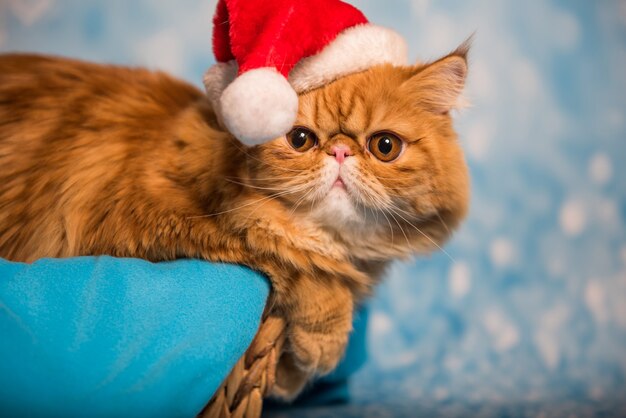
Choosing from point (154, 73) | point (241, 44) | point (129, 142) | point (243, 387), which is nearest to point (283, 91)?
point (241, 44)

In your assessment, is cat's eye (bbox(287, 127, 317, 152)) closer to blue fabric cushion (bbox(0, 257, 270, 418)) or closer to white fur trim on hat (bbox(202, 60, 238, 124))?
white fur trim on hat (bbox(202, 60, 238, 124))

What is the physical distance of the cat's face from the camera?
50.2 inches

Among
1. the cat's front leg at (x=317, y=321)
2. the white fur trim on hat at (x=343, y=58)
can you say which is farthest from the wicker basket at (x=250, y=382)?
the white fur trim on hat at (x=343, y=58)

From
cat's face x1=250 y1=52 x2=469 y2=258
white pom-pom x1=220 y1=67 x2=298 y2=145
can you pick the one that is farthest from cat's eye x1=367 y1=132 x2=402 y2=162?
white pom-pom x1=220 y1=67 x2=298 y2=145

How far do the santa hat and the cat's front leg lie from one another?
378 millimetres

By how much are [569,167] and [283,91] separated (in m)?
1.55

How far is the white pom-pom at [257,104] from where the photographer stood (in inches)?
42.6

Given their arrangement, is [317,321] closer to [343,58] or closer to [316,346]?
[316,346]

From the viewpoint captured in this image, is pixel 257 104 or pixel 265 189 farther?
pixel 265 189

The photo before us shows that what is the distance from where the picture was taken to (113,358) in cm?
114

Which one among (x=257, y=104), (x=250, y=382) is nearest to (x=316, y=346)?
(x=250, y=382)

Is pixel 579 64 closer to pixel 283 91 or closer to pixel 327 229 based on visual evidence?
pixel 327 229

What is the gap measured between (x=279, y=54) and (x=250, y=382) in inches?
25.6

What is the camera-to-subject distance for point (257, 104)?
3.55ft
